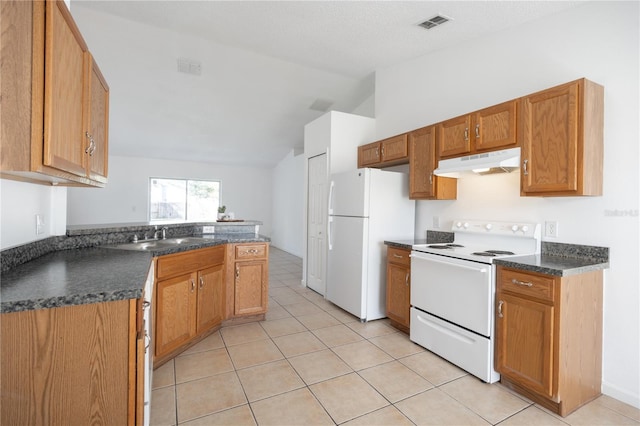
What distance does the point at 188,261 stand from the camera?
2492 mm

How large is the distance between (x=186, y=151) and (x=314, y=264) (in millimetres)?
4845

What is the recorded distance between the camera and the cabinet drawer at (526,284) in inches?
73.5

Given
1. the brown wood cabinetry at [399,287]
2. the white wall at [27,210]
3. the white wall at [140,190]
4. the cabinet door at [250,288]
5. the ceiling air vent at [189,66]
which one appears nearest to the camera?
the white wall at [27,210]

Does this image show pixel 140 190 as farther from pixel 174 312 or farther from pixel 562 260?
pixel 562 260

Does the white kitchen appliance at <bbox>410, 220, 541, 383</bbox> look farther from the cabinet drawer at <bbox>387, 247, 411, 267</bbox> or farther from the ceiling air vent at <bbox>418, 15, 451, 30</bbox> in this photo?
the ceiling air vent at <bbox>418, 15, 451, 30</bbox>

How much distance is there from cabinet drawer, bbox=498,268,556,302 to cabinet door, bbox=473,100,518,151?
980 millimetres

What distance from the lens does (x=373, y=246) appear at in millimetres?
3350

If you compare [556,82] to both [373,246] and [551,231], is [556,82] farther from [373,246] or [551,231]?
[373,246]

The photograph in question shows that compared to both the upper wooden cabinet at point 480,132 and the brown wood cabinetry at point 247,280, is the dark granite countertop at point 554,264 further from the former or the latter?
the brown wood cabinetry at point 247,280

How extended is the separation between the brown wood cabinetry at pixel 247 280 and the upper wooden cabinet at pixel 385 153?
171 cm

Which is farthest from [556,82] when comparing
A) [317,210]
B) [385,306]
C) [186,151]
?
[186,151]

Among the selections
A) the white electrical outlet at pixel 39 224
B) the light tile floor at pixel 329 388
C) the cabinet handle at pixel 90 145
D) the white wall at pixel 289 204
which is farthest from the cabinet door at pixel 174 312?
the white wall at pixel 289 204

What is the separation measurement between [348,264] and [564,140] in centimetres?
225

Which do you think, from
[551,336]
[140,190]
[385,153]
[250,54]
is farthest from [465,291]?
[140,190]
